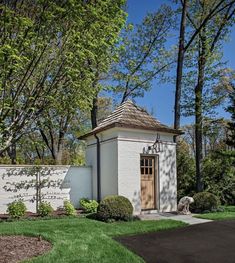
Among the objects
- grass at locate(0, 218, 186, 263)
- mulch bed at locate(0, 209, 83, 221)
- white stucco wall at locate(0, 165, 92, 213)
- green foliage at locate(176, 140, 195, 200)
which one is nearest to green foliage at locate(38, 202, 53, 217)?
mulch bed at locate(0, 209, 83, 221)

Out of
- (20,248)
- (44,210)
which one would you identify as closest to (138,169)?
(44,210)

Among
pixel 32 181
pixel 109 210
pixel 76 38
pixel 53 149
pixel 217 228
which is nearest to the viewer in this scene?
pixel 76 38

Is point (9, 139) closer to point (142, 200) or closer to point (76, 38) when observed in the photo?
point (76, 38)

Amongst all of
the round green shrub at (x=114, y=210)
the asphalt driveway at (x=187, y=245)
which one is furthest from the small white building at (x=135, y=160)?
the asphalt driveway at (x=187, y=245)

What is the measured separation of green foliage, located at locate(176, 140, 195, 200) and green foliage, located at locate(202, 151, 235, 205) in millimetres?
665

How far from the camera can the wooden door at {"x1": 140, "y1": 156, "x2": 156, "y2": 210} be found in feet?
44.0

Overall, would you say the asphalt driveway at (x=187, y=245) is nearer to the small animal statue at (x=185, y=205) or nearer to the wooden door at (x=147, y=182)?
the small animal statue at (x=185, y=205)

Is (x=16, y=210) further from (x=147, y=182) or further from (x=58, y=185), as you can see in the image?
(x=147, y=182)

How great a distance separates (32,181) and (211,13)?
43.0 ft

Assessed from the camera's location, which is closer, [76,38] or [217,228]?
[76,38]

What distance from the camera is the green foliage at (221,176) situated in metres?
16.4

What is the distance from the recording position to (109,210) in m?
10.8

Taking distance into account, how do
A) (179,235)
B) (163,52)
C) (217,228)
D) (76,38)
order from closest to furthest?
1. (76,38)
2. (179,235)
3. (217,228)
4. (163,52)

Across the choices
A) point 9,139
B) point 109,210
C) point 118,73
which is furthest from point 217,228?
point 118,73
